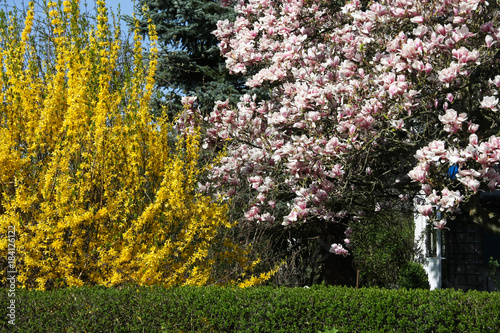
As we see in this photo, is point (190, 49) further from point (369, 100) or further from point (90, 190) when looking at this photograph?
point (369, 100)

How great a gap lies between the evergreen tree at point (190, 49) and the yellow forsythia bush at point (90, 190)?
179 inches

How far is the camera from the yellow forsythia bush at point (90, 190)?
5.47 m

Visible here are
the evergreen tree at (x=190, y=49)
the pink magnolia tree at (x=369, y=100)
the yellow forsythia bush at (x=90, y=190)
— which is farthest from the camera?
the evergreen tree at (x=190, y=49)

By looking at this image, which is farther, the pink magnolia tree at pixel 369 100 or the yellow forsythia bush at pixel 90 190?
the yellow forsythia bush at pixel 90 190

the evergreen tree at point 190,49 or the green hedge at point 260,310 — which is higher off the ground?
the evergreen tree at point 190,49

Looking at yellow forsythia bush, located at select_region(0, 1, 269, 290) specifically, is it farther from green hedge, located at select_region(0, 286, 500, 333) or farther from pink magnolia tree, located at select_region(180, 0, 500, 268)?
pink magnolia tree, located at select_region(180, 0, 500, 268)

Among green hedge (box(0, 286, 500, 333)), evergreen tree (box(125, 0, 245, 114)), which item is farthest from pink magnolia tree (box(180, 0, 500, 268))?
evergreen tree (box(125, 0, 245, 114))

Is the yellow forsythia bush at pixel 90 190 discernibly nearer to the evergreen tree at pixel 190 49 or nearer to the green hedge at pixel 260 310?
the green hedge at pixel 260 310

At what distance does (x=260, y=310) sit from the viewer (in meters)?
4.88

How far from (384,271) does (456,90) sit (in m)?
8.10

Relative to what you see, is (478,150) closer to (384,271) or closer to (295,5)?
(295,5)

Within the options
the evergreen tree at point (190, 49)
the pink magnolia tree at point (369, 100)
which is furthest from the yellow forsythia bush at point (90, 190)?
the evergreen tree at point (190, 49)

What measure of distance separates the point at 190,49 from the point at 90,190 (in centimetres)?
649

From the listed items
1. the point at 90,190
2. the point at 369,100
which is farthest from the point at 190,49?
the point at 369,100
